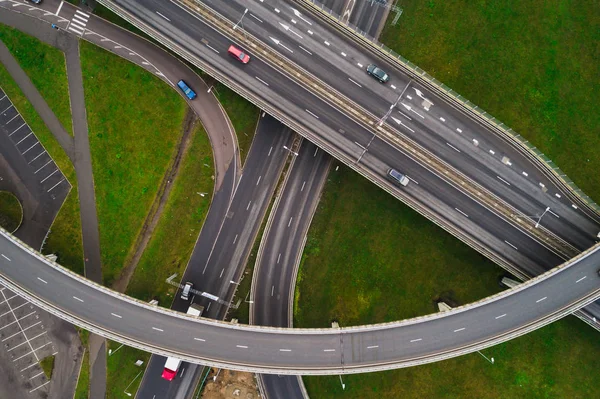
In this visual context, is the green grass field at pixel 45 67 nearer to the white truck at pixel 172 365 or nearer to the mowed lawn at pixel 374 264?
the white truck at pixel 172 365

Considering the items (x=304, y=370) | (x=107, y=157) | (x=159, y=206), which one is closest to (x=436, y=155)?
(x=304, y=370)

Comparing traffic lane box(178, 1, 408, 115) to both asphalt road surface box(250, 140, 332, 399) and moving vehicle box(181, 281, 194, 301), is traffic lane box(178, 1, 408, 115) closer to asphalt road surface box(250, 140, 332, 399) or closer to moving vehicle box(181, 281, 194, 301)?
asphalt road surface box(250, 140, 332, 399)

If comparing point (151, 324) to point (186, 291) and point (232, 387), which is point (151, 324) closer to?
point (186, 291)

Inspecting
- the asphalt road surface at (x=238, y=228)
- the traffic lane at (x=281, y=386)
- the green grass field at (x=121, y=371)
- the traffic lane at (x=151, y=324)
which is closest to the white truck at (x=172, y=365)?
the traffic lane at (x=151, y=324)

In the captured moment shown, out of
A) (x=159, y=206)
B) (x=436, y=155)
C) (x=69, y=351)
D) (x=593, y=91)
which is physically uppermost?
(x=593, y=91)

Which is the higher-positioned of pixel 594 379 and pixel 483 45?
pixel 483 45

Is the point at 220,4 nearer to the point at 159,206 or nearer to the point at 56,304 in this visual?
the point at 159,206
